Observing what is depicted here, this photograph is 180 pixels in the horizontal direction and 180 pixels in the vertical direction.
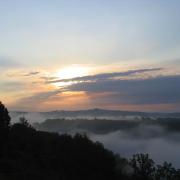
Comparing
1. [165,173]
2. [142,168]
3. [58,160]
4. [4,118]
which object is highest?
[4,118]

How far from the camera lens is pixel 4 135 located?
183 feet

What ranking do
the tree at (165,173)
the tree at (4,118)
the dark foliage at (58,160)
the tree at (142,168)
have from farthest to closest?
the tree at (165,173)
the tree at (142,168)
the tree at (4,118)
the dark foliage at (58,160)

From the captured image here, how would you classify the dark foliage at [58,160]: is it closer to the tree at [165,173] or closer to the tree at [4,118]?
the tree at [4,118]

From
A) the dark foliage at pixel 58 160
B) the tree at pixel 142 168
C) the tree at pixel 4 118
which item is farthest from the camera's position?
the tree at pixel 142 168

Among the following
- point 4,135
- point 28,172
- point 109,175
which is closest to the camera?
point 28,172

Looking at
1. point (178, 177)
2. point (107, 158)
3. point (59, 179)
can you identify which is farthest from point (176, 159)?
point (59, 179)

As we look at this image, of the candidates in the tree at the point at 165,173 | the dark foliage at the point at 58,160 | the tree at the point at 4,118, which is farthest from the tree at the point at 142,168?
the tree at the point at 4,118

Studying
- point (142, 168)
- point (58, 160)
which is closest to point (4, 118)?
point (58, 160)

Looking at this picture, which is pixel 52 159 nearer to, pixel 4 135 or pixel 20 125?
pixel 4 135

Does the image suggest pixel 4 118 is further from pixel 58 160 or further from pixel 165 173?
pixel 165 173

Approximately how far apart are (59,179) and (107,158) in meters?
13.8

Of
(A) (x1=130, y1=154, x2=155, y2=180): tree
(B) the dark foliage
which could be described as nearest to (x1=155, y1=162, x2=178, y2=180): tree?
(B) the dark foliage

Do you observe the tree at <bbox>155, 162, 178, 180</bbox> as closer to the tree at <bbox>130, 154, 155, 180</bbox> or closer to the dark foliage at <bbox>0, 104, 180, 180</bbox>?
the dark foliage at <bbox>0, 104, 180, 180</bbox>

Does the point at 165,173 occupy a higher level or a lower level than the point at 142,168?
lower
